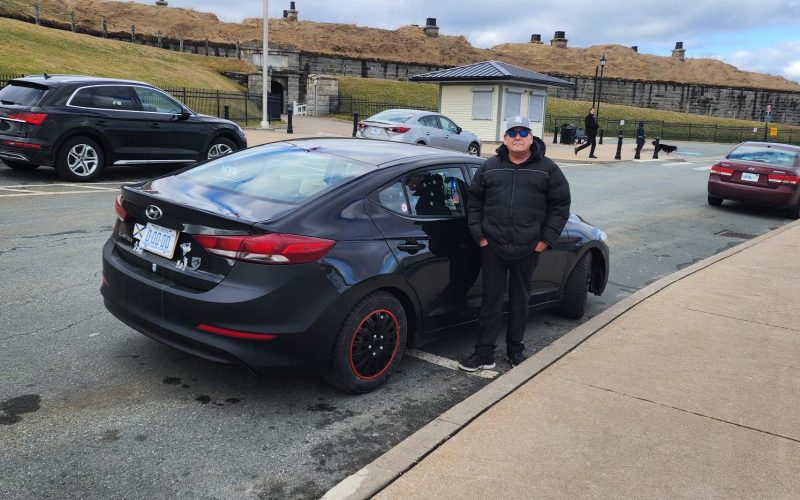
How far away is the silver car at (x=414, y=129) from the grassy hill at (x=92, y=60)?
43.7 ft

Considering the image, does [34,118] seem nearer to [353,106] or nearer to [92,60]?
[92,60]

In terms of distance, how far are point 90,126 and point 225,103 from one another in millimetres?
19940

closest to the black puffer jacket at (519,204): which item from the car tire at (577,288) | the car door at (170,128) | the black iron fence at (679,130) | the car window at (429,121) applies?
the car tire at (577,288)

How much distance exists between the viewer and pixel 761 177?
1319 centimetres

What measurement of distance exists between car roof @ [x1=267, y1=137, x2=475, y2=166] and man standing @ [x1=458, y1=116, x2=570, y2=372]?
52 cm

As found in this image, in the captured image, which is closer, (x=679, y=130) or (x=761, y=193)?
(x=761, y=193)

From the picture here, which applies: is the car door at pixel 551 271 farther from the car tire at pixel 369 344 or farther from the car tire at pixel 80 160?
the car tire at pixel 80 160

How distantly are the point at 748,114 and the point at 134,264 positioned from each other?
76.0m

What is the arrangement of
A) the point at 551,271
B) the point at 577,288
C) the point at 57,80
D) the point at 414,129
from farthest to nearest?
1. the point at 414,129
2. the point at 57,80
3. the point at 577,288
4. the point at 551,271

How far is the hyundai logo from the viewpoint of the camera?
383cm

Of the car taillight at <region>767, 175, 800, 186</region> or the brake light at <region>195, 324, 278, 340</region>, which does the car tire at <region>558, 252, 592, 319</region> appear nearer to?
the brake light at <region>195, 324, 278, 340</region>

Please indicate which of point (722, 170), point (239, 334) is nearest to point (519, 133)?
point (239, 334)

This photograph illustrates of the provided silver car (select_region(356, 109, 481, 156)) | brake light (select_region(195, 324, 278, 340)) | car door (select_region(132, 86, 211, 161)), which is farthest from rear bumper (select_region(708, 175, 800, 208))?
brake light (select_region(195, 324, 278, 340))

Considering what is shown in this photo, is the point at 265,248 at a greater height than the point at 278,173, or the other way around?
the point at 278,173
